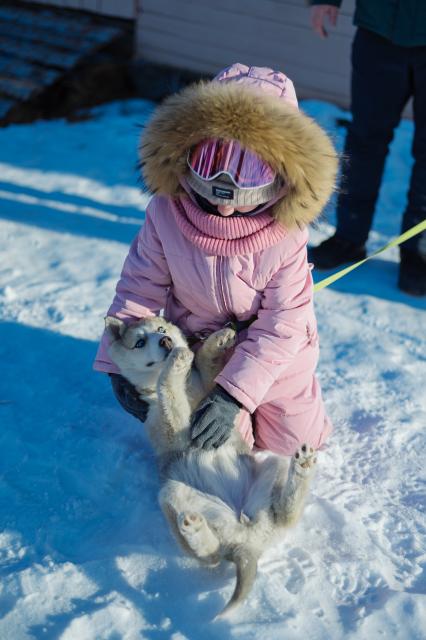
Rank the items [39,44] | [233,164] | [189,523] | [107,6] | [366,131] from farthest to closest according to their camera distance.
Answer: [107,6] < [39,44] < [366,131] < [233,164] < [189,523]

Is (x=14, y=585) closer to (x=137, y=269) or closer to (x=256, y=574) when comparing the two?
(x=256, y=574)

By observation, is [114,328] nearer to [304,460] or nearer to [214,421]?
[214,421]

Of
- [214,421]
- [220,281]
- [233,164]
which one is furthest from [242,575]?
[233,164]

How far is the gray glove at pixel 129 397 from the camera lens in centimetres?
211

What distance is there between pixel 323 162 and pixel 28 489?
1.29 meters

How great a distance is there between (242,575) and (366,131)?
91.9 inches

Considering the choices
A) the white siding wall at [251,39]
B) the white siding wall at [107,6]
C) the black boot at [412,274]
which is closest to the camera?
the black boot at [412,274]

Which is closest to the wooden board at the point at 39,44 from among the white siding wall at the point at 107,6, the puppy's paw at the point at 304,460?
the white siding wall at the point at 107,6

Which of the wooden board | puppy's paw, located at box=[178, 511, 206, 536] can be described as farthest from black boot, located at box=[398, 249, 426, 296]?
the wooden board

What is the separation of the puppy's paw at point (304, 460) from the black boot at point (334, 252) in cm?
185

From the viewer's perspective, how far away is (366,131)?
3.27 m

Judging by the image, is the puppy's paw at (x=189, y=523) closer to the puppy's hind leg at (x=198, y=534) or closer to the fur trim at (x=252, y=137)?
the puppy's hind leg at (x=198, y=534)

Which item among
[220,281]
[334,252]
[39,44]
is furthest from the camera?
[39,44]

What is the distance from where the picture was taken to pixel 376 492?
214cm
